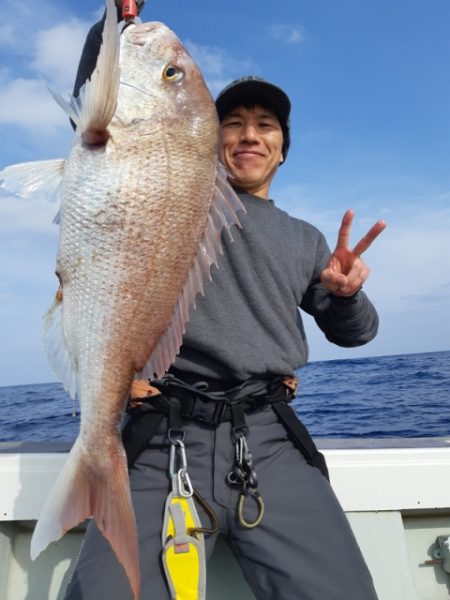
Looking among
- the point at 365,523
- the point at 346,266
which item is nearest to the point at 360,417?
the point at 365,523

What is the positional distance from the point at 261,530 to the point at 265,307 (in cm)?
104

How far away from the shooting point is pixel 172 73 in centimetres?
193

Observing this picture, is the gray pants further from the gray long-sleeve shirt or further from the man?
the gray long-sleeve shirt

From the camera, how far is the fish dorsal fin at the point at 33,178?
175 centimetres

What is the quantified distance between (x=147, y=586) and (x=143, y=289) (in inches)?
46.1

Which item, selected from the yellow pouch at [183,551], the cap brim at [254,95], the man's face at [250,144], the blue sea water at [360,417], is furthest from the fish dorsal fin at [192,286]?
the blue sea water at [360,417]

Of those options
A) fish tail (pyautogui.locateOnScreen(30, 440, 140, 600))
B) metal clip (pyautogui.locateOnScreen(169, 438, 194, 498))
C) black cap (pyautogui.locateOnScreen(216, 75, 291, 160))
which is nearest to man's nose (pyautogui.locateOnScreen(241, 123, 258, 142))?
black cap (pyautogui.locateOnScreen(216, 75, 291, 160))

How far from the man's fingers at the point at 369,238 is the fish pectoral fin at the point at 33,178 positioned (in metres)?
1.48

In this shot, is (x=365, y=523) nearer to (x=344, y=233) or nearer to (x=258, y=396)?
(x=258, y=396)

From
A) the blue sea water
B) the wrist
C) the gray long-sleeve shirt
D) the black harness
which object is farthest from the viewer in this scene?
the blue sea water

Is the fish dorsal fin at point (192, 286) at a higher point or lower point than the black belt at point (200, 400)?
higher

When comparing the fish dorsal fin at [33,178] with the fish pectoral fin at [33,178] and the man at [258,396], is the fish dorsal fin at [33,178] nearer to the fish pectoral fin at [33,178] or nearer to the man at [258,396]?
the fish pectoral fin at [33,178]

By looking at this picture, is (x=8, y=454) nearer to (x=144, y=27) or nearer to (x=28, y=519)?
(x=28, y=519)

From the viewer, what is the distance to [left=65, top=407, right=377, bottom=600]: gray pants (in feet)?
6.33
